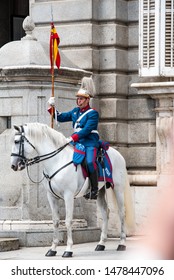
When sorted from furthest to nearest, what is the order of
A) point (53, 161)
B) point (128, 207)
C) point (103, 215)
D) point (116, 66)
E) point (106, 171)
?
point (116, 66) < point (128, 207) < point (103, 215) < point (106, 171) < point (53, 161)

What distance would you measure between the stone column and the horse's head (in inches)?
127

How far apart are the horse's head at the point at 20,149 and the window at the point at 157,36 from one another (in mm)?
3300

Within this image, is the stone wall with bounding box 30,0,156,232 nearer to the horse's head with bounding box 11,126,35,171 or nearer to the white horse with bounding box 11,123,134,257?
the white horse with bounding box 11,123,134,257

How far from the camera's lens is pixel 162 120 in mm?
13344

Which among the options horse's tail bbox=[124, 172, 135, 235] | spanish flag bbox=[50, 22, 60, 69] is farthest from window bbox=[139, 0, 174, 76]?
horse's tail bbox=[124, 172, 135, 235]

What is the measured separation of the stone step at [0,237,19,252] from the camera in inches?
458

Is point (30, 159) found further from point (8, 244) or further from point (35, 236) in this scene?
point (35, 236)

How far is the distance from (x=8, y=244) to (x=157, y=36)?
158 inches

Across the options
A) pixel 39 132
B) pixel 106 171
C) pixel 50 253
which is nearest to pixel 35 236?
pixel 50 253

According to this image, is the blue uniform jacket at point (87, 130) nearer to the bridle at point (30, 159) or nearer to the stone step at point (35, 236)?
the bridle at point (30, 159)

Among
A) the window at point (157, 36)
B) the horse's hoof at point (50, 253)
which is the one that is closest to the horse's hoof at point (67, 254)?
the horse's hoof at point (50, 253)

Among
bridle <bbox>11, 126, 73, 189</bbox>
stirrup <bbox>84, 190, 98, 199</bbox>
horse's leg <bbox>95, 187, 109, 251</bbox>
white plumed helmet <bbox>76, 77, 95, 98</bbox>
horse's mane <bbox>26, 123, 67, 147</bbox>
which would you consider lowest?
horse's leg <bbox>95, 187, 109, 251</bbox>
